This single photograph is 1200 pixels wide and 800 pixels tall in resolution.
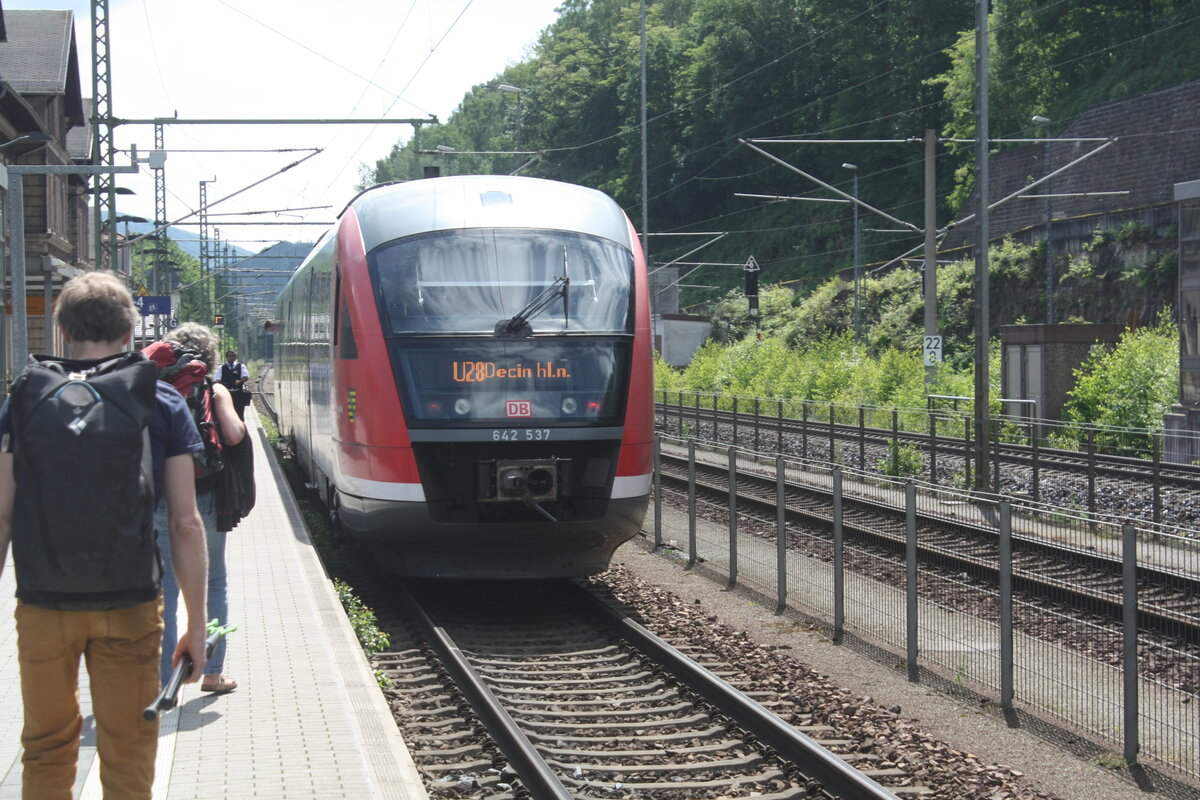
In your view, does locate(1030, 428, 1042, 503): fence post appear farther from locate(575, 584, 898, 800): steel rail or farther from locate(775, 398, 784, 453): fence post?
locate(575, 584, 898, 800): steel rail

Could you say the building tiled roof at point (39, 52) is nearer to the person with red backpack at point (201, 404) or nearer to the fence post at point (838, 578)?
the fence post at point (838, 578)

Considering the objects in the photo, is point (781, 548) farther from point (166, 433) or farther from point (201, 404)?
point (166, 433)

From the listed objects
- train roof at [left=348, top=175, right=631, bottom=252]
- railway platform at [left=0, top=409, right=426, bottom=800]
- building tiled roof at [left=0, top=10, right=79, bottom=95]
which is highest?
building tiled roof at [left=0, top=10, right=79, bottom=95]

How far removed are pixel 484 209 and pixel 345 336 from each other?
1.50 m

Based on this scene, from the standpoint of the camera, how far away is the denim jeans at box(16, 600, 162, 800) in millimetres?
3975

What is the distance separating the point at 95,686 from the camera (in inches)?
160

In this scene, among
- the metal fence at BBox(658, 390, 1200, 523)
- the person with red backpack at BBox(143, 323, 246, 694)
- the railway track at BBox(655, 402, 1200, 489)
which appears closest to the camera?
the person with red backpack at BBox(143, 323, 246, 694)

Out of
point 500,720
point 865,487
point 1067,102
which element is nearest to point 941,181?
point 1067,102

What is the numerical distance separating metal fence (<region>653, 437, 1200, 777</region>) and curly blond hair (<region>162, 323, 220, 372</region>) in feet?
15.3

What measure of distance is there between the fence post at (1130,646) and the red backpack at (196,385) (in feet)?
14.8

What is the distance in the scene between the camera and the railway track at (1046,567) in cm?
843

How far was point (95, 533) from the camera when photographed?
12.8ft

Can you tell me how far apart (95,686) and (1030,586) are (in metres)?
6.40

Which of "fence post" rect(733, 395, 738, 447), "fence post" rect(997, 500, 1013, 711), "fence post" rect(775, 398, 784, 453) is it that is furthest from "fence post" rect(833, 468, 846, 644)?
"fence post" rect(733, 395, 738, 447)
